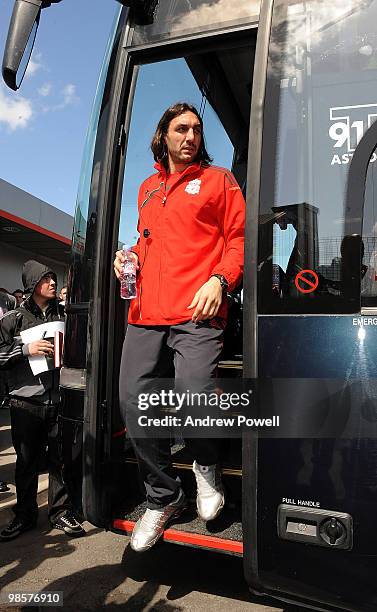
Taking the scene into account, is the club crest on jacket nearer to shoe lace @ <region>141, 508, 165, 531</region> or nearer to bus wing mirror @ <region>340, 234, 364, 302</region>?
bus wing mirror @ <region>340, 234, 364, 302</region>

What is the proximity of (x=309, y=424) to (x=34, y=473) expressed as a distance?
237 cm

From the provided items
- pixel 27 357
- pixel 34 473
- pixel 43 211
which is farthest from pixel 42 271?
pixel 43 211

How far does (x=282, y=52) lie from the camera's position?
210cm

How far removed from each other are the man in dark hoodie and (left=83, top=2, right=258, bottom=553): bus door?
917 millimetres

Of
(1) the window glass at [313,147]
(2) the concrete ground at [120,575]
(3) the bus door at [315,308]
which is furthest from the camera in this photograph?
(2) the concrete ground at [120,575]

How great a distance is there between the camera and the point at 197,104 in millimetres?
3334

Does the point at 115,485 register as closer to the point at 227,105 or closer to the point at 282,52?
the point at 282,52

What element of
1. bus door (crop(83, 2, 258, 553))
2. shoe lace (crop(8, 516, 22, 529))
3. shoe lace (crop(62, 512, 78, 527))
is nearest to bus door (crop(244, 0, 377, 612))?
bus door (crop(83, 2, 258, 553))

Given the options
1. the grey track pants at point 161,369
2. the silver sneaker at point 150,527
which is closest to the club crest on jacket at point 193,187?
the grey track pants at point 161,369

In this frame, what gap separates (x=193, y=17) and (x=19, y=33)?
783mm

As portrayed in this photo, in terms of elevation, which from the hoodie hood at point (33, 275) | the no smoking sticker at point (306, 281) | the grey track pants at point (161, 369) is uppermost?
the hoodie hood at point (33, 275)

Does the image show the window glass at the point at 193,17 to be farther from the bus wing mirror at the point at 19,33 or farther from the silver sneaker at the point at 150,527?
the silver sneaker at the point at 150,527

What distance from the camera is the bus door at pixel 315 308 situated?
1866mm

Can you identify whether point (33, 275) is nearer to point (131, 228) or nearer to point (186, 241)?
point (131, 228)
